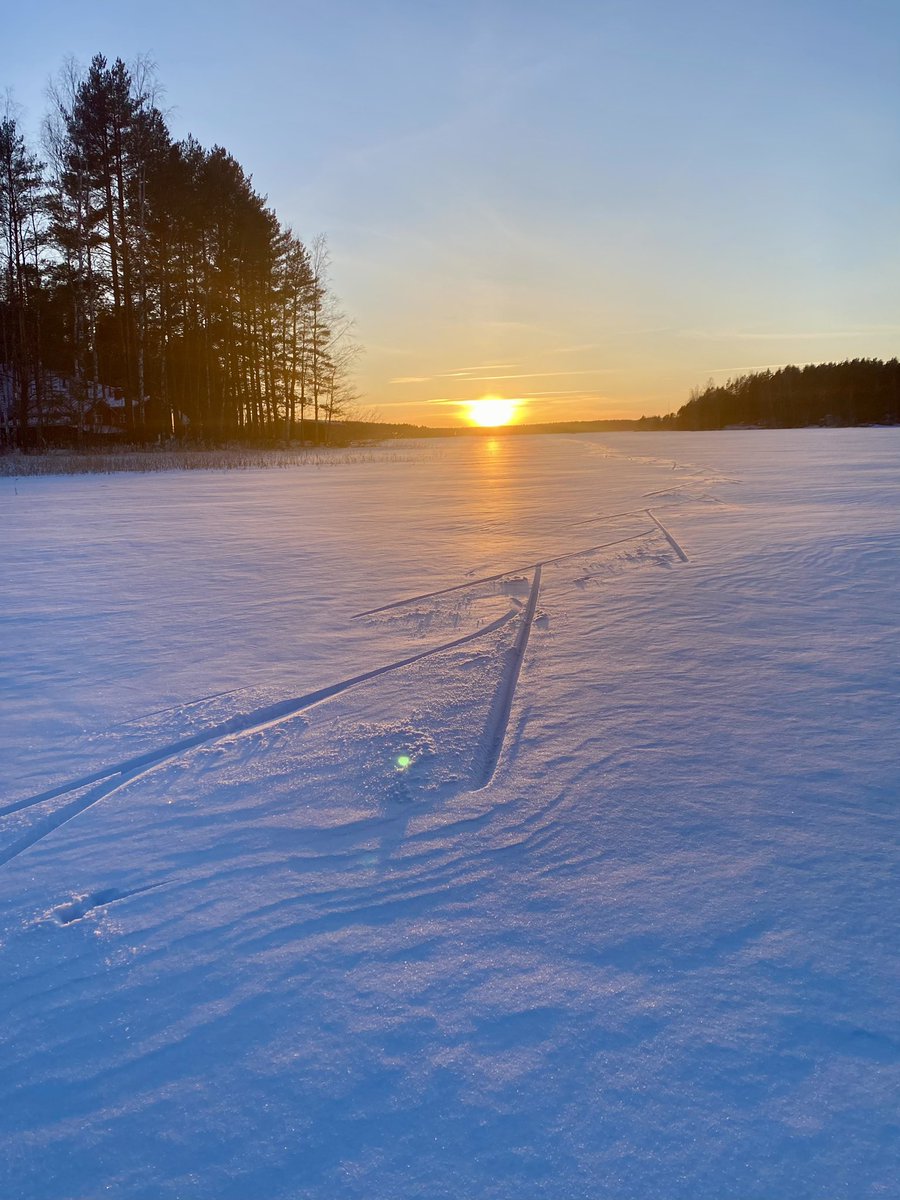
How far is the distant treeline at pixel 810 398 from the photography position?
70312 millimetres

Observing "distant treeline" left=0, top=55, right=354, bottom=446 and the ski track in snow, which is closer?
the ski track in snow

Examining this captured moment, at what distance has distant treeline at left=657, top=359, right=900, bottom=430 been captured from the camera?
7031cm

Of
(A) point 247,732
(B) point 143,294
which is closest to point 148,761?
(A) point 247,732

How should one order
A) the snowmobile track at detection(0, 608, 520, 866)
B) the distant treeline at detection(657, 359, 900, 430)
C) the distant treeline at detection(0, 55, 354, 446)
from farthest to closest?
the distant treeline at detection(657, 359, 900, 430), the distant treeline at detection(0, 55, 354, 446), the snowmobile track at detection(0, 608, 520, 866)

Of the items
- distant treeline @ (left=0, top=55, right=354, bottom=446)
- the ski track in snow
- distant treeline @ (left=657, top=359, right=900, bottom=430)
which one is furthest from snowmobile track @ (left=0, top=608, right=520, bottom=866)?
distant treeline @ (left=657, top=359, right=900, bottom=430)

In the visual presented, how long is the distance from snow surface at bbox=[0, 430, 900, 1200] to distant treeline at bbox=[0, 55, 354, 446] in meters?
22.4

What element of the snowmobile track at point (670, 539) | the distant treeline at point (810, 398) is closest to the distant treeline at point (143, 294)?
the snowmobile track at point (670, 539)

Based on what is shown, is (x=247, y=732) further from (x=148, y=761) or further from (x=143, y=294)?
(x=143, y=294)

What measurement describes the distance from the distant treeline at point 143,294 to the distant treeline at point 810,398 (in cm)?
6030

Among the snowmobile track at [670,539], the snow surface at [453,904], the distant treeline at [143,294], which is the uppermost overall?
the distant treeline at [143,294]

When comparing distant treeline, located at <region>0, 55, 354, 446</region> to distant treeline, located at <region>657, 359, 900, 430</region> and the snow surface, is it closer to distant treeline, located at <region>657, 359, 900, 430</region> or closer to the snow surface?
the snow surface

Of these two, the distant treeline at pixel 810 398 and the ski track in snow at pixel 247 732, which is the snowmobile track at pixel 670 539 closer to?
the ski track in snow at pixel 247 732

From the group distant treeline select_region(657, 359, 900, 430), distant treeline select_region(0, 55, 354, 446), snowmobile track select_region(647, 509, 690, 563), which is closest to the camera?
snowmobile track select_region(647, 509, 690, 563)

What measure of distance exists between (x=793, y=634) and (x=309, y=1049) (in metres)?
3.17
